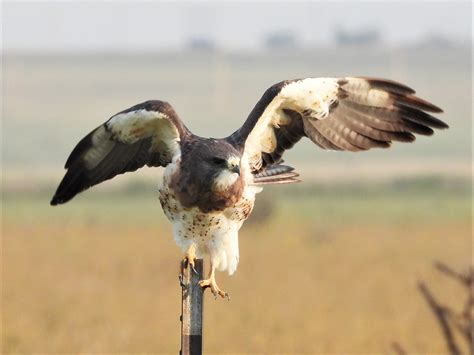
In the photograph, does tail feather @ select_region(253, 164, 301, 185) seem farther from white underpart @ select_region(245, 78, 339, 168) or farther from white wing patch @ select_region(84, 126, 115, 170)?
white wing patch @ select_region(84, 126, 115, 170)

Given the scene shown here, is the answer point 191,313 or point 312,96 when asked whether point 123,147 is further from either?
point 191,313

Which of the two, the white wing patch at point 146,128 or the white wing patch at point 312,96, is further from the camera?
the white wing patch at point 312,96

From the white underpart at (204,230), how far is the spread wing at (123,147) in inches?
13.2

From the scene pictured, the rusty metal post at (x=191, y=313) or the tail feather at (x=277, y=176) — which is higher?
the tail feather at (x=277, y=176)

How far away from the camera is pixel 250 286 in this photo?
26.7 meters

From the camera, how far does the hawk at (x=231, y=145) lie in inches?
360

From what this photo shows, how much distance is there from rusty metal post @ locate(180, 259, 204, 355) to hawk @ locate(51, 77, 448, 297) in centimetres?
19

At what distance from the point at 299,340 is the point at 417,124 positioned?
9.25 metres

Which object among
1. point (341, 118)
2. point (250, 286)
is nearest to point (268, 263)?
point (250, 286)

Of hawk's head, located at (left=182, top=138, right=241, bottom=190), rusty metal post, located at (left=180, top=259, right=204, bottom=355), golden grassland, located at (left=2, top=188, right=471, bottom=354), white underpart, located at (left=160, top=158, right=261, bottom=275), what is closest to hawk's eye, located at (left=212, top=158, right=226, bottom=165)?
hawk's head, located at (left=182, top=138, right=241, bottom=190)

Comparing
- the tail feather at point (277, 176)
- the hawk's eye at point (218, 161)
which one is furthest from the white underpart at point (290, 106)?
the hawk's eye at point (218, 161)

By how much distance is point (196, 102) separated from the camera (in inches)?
5148

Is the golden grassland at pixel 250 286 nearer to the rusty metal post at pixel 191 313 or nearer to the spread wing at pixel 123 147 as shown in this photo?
the spread wing at pixel 123 147

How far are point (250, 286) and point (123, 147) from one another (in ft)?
55.9
